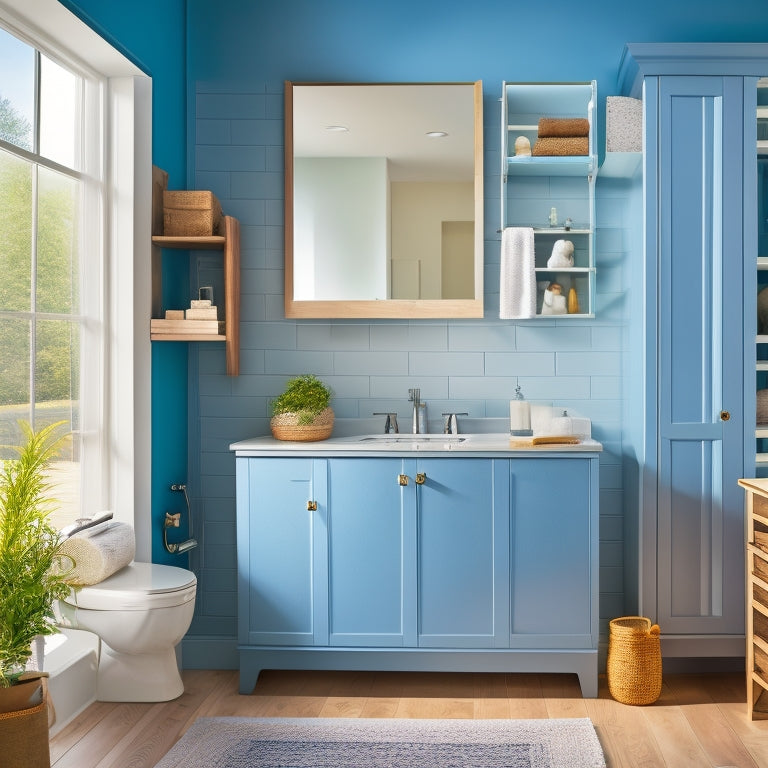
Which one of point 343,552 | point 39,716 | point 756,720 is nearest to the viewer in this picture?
point 39,716

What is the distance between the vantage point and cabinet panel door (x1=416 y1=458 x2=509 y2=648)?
10.4ft

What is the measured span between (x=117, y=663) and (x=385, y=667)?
39.2 inches

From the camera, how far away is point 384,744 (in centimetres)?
274

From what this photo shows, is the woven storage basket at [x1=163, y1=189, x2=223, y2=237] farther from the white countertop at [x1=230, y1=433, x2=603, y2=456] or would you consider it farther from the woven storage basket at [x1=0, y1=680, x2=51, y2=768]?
the woven storage basket at [x1=0, y1=680, x2=51, y2=768]

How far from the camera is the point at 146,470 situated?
3.30m

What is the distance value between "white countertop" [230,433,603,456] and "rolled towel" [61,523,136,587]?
57 cm

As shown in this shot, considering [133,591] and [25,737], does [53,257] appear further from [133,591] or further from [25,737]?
[25,737]

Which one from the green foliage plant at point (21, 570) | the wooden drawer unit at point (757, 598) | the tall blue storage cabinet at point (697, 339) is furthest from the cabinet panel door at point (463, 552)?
the green foliage plant at point (21, 570)

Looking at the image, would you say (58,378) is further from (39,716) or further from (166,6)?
(166,6)

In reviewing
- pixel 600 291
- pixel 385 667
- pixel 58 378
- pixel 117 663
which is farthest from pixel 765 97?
pixel 117 663

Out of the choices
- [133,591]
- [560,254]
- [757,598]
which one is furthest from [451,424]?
[133,591]

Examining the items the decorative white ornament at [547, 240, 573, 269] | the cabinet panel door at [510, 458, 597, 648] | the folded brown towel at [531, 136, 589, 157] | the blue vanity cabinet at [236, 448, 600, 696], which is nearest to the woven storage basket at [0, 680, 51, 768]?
the blue vanity cabinet at [236, 448, 600, 696]

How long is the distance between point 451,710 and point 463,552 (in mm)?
570

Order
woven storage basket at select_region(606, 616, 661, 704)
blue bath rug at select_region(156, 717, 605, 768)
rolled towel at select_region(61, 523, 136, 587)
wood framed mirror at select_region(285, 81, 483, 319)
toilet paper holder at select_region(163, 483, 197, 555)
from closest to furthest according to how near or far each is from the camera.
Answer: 1. blue bath rug at select_region(156, 717, 605, 768)
2. rolled towel at select_region(61, 523, 136, 587)
3. woven storage basket at select_region(606, 616, 661, 704)
4. toilet paper holder at select_region(163, 483, 197, 555)
5. wood framed mirror at select_region(285, 81, 483, 319)
